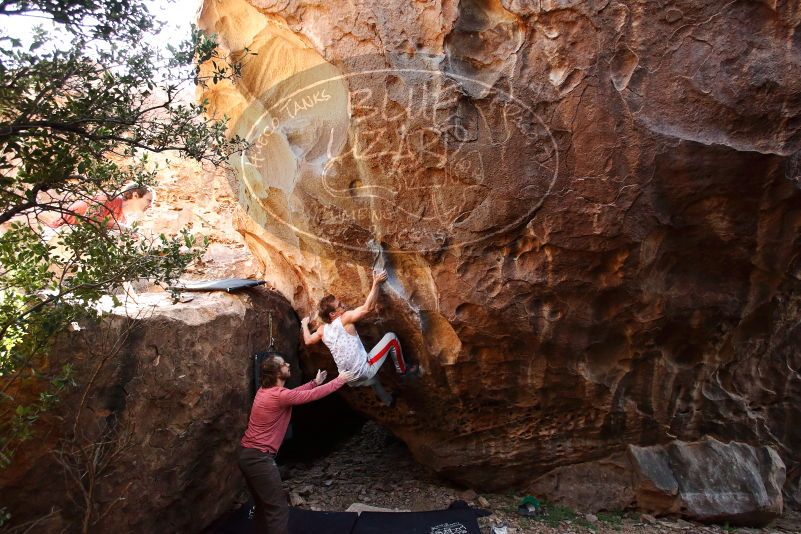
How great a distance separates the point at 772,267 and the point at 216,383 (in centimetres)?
441

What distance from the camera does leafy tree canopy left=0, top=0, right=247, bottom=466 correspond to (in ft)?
9.33

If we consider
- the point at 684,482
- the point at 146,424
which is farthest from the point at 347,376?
the point at 684,482

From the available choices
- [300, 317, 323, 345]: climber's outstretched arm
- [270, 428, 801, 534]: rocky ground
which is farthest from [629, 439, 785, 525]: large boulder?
[300, 317, 323, 345]: climber's outstretched arm

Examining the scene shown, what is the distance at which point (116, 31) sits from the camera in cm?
308

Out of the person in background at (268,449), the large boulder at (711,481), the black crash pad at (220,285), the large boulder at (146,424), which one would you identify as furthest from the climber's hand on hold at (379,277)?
the large boulder at (711,481)

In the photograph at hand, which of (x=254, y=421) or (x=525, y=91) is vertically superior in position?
(x=525, y=91)

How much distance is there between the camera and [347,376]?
4.73 meters

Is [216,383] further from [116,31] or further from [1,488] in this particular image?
[116,31]

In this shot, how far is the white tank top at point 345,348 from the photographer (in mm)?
4863

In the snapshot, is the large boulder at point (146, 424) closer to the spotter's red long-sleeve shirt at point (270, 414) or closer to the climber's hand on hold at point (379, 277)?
the spotter's red long-sleeve shirt at point (270, 414)

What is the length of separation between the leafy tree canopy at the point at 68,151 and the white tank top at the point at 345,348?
1.45 meters

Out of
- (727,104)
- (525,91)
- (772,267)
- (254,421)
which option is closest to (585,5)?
(525,91)

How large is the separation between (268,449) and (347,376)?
0.82 m

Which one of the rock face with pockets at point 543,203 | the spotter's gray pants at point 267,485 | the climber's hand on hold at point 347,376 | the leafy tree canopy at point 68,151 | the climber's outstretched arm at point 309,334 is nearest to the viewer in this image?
the leafy tree canopy at point 68,151
